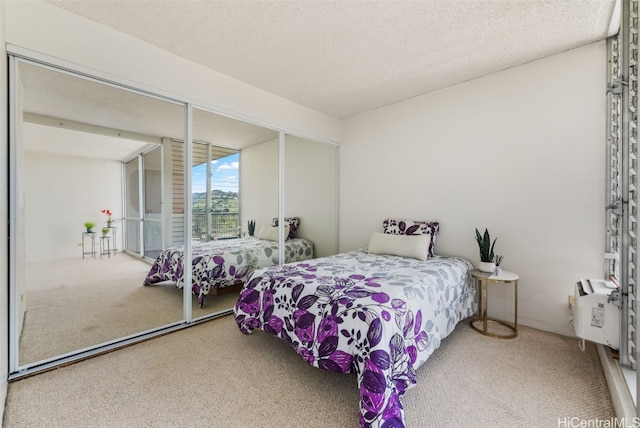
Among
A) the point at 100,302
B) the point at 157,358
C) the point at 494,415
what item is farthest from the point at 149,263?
the point at 494,415

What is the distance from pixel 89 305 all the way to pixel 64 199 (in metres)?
0.95

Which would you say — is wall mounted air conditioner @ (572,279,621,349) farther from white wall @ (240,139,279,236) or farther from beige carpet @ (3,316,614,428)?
white wall @ (240,139,279,236)

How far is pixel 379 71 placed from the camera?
281cm

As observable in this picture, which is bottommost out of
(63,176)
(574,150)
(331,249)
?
(331,249)

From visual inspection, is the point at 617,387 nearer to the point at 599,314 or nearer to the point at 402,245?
the point at 599,314

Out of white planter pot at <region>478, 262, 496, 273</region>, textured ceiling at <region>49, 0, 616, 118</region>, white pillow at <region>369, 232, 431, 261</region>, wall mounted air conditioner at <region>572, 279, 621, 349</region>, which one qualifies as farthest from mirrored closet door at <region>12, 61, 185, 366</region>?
wall mounted air conditioner at <region>572, 279, 621, 349</region>

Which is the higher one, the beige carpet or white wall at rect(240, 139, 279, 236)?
white wall at rect(240, 139, 279, 236)

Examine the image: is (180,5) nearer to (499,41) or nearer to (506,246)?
(499,41)

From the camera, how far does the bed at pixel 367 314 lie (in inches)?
56.8

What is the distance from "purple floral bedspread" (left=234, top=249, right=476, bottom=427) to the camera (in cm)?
144

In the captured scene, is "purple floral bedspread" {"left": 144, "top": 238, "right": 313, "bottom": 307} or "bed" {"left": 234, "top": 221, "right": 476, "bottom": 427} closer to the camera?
"bed" {"left": 234, "top": 221, "right": 476, "bottom": 427}

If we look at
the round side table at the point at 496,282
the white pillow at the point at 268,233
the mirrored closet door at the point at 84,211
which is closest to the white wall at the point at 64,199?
the mirrored closet door at the point at 84,211

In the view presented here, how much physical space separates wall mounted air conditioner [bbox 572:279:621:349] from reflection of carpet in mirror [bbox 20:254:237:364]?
10.2 ft

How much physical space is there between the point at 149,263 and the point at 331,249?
7.62ft
